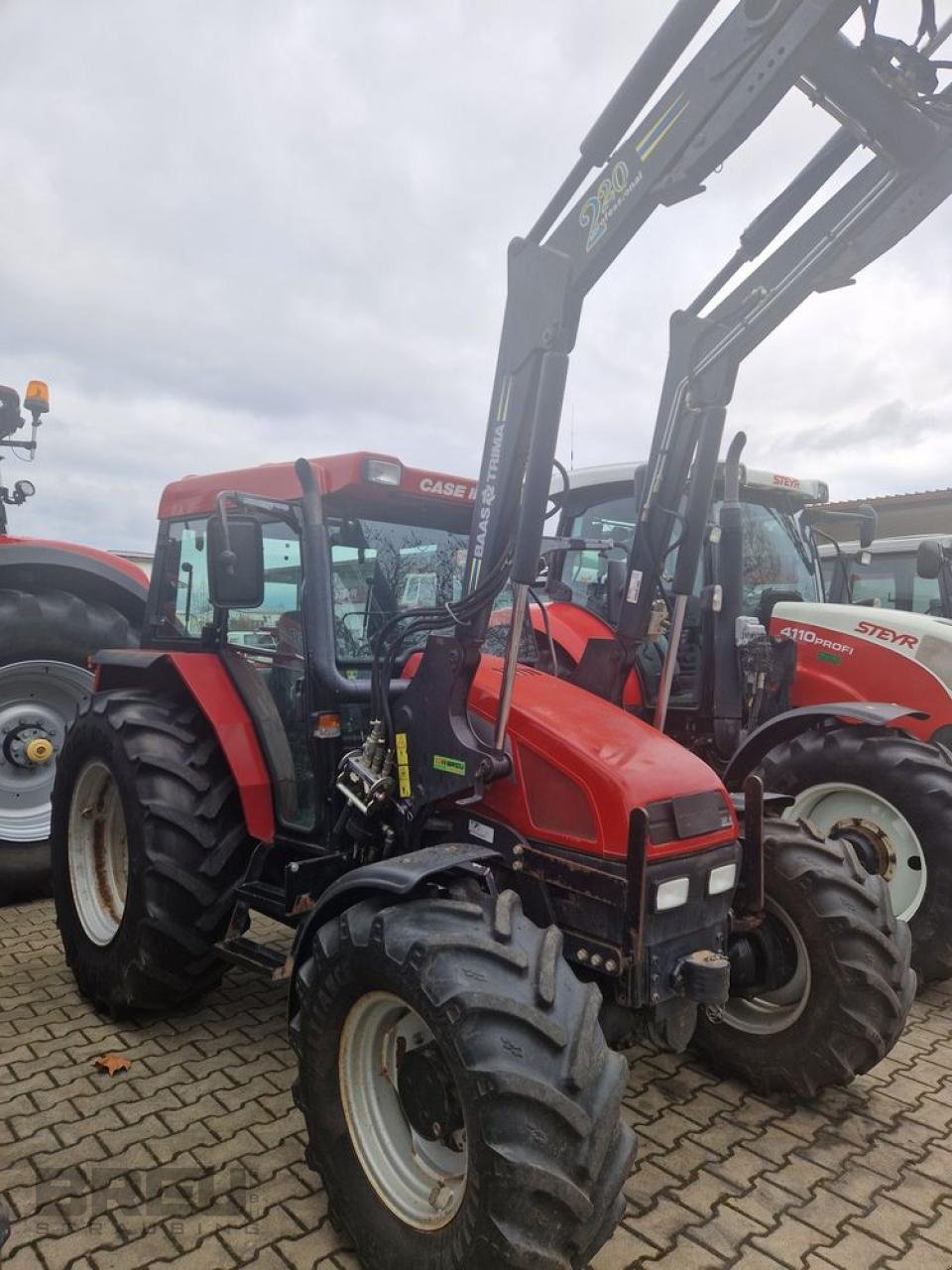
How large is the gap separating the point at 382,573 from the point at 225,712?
0.81 m

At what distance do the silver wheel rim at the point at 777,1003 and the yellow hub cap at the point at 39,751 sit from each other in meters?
3.72

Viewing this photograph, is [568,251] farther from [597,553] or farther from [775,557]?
[775,557]

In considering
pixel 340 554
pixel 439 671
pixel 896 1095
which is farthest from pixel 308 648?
pixel 896 1095

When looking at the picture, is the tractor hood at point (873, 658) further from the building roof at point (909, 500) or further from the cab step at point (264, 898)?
the building roof at point (909, 500)

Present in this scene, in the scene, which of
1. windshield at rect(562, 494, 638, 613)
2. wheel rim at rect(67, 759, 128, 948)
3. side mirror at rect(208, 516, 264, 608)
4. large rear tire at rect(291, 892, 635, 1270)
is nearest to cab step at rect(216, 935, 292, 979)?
large rear tire at rect(291, 892, 635, 1270)

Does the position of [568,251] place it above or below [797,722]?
above

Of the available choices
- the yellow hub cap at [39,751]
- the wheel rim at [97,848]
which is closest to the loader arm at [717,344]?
the wheel rim at [97,848]

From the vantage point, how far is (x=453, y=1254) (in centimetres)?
192

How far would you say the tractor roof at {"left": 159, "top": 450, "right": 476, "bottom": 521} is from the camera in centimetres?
306

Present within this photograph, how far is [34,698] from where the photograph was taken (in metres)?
4.98

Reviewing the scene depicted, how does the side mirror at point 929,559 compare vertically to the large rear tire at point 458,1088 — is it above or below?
above

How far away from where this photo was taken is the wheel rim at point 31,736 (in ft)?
A: 15.8

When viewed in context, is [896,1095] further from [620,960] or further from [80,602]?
[80,602]

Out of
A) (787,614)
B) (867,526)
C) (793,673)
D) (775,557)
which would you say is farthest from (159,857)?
(867,526)
